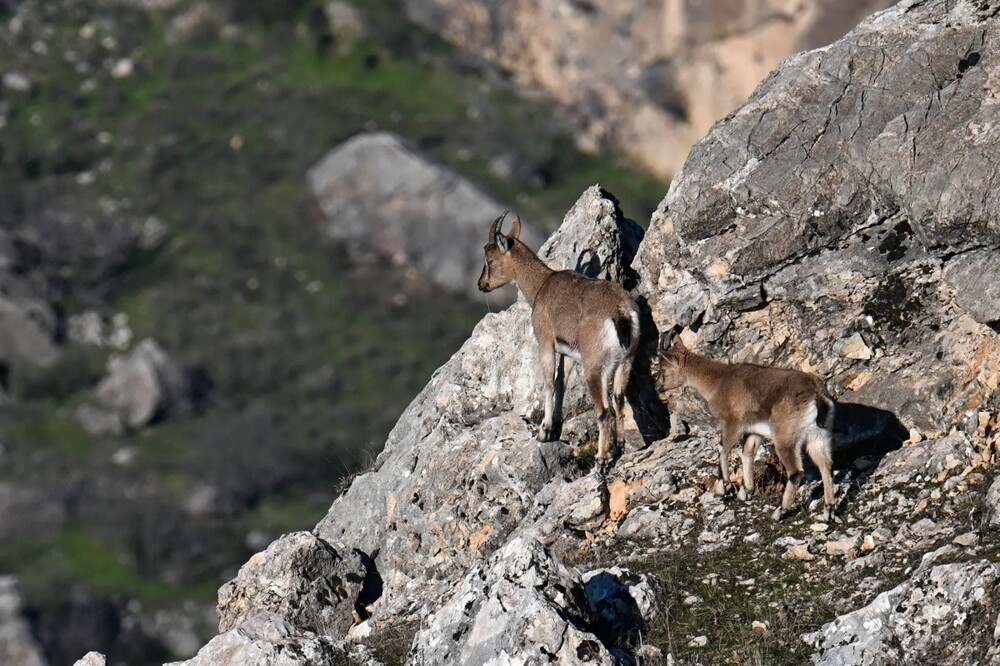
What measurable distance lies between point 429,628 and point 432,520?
3987 millimetres

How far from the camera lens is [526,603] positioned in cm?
1153

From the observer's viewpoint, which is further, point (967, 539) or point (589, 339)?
point (589, 339)

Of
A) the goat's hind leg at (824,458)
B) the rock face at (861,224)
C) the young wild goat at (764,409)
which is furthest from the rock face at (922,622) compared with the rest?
the rock face at (861,224)

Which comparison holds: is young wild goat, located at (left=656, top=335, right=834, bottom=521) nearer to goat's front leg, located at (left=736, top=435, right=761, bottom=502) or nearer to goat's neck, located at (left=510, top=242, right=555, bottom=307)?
goat's front leg, located at (left=736, top=435, right=761, bottom=502)

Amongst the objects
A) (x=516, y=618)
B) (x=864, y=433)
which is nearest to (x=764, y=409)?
(x=864, y=433)

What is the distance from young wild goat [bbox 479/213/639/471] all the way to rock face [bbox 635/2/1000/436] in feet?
2.31

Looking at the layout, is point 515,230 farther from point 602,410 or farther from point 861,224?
point 861,224

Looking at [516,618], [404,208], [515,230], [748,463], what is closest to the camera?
[516,618]

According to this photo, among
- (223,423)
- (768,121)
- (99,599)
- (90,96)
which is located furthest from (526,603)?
(90,96)

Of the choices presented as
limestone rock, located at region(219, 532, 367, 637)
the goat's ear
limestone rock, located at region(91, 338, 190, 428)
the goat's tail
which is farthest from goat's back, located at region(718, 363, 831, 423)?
limestone rock, located at region(91, 338, 190, 428)

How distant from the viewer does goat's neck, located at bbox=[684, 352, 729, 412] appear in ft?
50.2

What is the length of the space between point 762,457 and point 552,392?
2.33 m

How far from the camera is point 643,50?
65688mm

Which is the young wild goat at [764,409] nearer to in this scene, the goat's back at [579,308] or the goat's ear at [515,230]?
the goat's back at [579,308]
